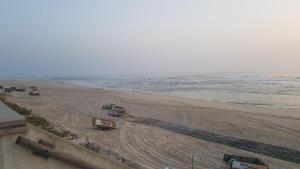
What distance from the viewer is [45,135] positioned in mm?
3846

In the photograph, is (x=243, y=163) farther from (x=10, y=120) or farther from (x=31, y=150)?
(x=10, y=120)

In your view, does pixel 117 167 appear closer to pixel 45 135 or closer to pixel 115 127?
pixel 45 135

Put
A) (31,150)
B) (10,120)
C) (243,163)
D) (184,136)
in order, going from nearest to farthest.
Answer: (10,120) → (31,150) → (243,163) → (184,136)

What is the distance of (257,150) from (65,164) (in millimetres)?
20712

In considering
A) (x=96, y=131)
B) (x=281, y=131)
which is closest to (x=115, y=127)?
(x=96, y=131)

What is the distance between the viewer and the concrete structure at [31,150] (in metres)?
3.43

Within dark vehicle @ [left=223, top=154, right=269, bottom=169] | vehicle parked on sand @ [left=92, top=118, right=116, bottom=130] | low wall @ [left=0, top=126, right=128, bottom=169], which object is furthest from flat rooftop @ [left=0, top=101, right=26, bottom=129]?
vehicle parked on sand @ [left=92, top=118, right=116, bottom=130]

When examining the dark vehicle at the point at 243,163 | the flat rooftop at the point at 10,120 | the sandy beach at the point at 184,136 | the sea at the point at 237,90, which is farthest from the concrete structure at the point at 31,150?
the sea at the point at 237,90

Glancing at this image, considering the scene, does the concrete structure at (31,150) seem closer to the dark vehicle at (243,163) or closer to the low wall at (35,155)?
the low wall at (35,155)

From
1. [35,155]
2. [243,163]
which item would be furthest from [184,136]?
[35,155]

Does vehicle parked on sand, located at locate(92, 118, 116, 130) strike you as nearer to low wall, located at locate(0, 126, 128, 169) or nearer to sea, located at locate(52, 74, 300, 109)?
low wall, located at locate(0, 126, 128, 169)

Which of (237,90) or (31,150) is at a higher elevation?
(31,150)

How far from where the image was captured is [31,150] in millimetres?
3553

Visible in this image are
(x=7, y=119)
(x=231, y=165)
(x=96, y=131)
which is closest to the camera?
(x=7, y=119)
